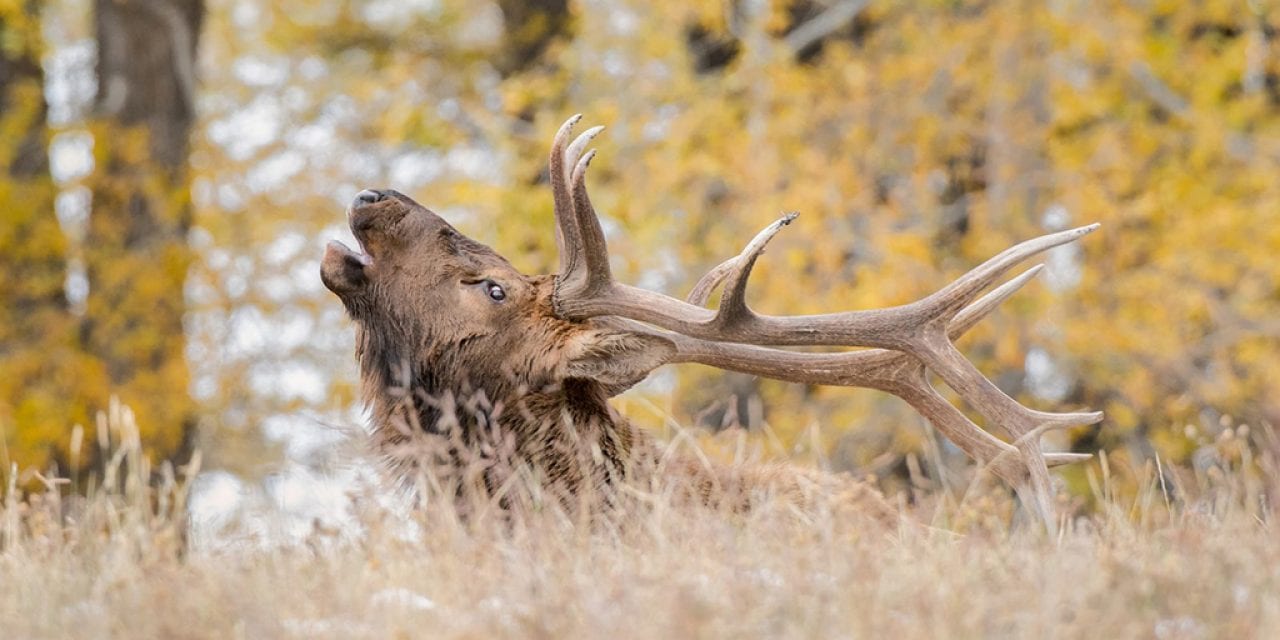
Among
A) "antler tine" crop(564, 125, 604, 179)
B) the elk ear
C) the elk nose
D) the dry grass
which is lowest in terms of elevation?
the dry grass

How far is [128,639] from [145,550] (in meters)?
0.85

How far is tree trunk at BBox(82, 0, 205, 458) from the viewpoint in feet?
45.7

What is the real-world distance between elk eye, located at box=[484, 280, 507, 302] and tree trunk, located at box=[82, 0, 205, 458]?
8.18m

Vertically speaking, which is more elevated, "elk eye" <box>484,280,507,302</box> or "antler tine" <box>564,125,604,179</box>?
"antler tine" <box>564,125,604,179</box>

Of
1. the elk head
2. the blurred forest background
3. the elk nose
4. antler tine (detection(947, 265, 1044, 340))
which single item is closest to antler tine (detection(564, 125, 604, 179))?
the elk head

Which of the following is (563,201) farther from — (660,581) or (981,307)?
(660,581)

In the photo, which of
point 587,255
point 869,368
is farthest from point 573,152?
point 869,368

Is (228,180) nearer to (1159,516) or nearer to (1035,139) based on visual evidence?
(1035,139)

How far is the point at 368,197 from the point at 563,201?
0.76 m

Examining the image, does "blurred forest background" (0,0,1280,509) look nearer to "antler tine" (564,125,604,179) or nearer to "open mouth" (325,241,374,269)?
"open mouth" (325,241,374,269)

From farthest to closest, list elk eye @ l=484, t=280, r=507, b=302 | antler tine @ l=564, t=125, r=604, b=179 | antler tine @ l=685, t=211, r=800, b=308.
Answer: elk eye @ l=484, t=280, r=507, b=302 → antler tine @ l=564, t=125, r=604, b=179 → antler tine @ l=685, t=211, r=800, b=308

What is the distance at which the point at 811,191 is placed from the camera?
13.4m

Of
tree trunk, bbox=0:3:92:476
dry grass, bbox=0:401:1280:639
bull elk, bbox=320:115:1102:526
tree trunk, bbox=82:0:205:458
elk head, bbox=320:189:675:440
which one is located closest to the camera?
dry grass, bbox=0:401:1280:639

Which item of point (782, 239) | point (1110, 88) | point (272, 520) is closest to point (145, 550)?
point (272, 520)
